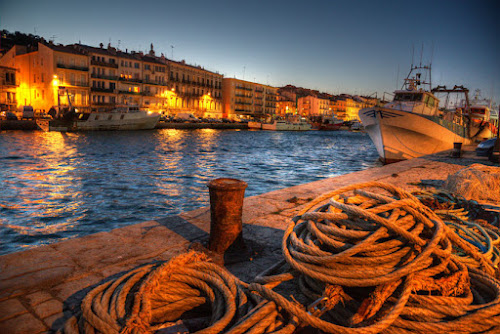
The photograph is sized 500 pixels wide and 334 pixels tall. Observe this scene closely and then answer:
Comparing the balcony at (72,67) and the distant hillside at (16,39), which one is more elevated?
the distant hillside at (16,39)

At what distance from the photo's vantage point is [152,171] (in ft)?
52.5

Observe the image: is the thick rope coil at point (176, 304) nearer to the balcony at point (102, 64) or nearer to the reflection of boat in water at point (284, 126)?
the balcony at point (102, 64)

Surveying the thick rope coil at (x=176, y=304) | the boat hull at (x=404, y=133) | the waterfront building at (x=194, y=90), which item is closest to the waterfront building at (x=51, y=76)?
the waterfront building at (x=194, y=90)

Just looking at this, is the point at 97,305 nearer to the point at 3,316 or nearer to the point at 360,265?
the point at 3,316

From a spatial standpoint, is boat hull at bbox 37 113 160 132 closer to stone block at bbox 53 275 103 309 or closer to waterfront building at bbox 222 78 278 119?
waterfront building at bbox 222 78 278 119

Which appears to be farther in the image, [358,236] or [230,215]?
[230,215]

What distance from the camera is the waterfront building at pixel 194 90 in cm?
6588

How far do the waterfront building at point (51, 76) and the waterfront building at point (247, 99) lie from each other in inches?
1371

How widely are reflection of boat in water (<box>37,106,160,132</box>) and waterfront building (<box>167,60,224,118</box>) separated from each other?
16485mm

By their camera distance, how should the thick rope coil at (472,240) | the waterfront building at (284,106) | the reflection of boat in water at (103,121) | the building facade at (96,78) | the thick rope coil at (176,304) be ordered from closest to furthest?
1. the thick rope coil at (176,304)
2. the thick rope coil at (472,240)
3. the reflection of boat in water at (103,121)
4. the building facade at (96,78)
5. the waterfront building at (284,106)

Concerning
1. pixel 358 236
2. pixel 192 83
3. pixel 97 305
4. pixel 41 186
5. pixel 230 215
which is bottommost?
pixel 41 186

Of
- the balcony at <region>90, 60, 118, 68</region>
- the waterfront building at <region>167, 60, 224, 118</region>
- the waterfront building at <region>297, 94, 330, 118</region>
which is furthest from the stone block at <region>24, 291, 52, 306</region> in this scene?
the waterfront building at <region>297, 94, 330, 118</region>

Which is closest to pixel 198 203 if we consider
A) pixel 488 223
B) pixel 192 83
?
pixel 488 223

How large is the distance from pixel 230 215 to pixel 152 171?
519 inches
